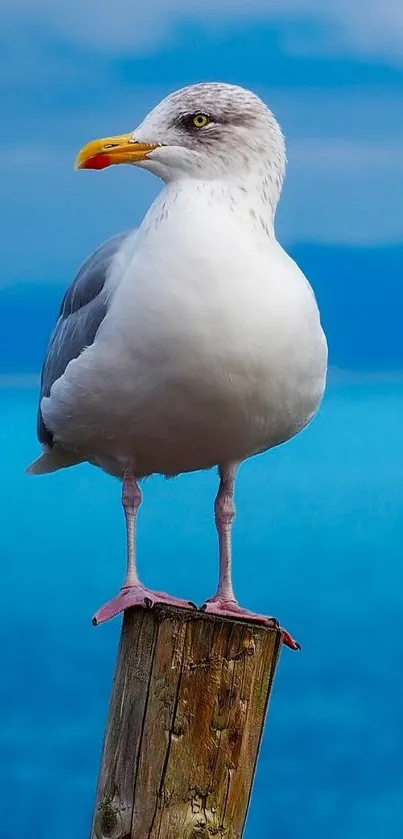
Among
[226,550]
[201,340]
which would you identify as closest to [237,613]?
[226,550]

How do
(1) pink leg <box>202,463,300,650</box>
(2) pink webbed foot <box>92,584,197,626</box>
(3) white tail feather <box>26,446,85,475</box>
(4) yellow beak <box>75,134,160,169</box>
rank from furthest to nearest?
(3) white tail feather <box>26,446,85,475</box>
(1) pink leg <box>202,463,300,650</box>
(4) yellow beak <box>75,134,160,169</box>
(2) pink webbed foot <box>92,584,197,626</box>

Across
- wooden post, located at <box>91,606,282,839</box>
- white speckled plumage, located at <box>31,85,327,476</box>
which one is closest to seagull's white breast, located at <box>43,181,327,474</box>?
white speckled plumage, located at <box>31,85,327,476</box>

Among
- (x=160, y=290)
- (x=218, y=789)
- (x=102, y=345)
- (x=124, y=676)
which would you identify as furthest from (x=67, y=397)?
(x=218, y=789)

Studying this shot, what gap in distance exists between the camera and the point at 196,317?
2834 mm

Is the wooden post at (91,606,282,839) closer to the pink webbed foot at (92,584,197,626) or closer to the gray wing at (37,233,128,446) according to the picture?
the pink webbed foot at (92,584,197,626)

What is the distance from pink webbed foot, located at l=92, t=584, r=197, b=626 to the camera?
2924mm

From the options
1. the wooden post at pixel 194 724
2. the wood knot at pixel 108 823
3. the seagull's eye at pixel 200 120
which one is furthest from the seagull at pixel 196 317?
the wood knot at pixel 108 823

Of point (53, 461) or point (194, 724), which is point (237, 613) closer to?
point (194, 724)

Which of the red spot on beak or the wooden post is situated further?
the red spot on beak

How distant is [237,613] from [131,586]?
0.29 m

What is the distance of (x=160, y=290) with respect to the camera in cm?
288

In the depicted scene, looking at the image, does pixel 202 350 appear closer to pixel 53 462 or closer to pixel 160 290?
pixel 160 290

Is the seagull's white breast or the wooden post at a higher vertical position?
the seagull's white breast

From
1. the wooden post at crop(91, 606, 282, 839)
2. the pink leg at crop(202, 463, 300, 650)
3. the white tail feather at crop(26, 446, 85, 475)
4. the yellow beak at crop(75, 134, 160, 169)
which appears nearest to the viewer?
the wooden post at crop(91, 606, 282, 839)
